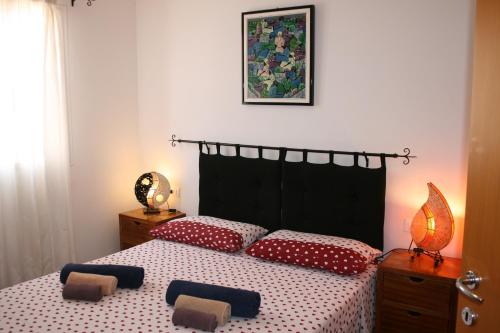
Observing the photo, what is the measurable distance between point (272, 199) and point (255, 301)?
4.18 ft

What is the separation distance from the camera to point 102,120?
3.92m

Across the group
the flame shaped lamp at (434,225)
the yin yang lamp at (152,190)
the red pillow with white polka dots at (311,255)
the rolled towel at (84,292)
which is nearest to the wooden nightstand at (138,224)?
the yin yang lamp at (152,190)

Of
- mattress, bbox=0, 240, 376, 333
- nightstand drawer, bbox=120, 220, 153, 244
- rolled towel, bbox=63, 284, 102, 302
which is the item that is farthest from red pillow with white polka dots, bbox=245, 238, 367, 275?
nightstand drawer, bbox=120, 220, 153, 244

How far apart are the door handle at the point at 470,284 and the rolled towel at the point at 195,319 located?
1037 millimetres

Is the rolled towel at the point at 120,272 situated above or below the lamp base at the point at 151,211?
below

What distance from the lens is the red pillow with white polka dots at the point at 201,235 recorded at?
10.1 feet

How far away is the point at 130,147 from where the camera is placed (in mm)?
4191

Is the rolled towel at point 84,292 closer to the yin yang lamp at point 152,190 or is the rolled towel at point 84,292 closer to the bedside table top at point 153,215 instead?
the bedside table top at point 153,215

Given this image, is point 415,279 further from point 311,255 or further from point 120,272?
point 120,272

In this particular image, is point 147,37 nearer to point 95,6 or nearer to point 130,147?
point 95,6

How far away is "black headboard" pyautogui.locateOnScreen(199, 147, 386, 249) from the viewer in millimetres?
3010

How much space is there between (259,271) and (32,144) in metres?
1.87

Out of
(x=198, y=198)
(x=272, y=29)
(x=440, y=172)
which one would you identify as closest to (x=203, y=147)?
(x=198, y=198)

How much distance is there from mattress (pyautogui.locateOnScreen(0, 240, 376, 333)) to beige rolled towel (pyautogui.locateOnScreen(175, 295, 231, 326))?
53 mm
